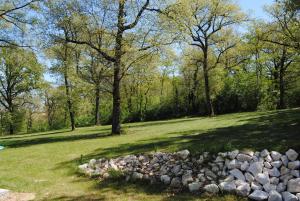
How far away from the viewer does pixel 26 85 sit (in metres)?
47.4

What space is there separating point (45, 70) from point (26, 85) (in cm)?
1796

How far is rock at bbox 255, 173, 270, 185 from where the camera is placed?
28.9 ft

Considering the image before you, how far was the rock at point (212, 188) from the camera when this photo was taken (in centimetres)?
885

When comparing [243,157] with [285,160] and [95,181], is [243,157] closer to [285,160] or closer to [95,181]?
[285,160]

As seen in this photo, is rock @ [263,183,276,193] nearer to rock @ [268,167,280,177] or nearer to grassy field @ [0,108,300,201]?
rock @ [268,167,280,177]

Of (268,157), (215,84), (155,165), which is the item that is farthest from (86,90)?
(215,84)

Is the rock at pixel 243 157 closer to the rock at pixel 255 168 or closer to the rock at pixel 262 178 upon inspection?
the rock at pixel 255 168

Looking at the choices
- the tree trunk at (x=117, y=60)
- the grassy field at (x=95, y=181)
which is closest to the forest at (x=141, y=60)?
the tree trunk at (x=117, y=60)

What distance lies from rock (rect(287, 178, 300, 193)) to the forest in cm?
1147

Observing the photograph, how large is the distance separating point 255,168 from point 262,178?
0.43m

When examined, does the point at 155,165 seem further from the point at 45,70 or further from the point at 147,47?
the point at 45,70

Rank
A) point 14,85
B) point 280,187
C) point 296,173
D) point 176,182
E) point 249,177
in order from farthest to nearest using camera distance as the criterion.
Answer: point 14,85
point 176,182
point 249,177
point 296,173
point 280,187

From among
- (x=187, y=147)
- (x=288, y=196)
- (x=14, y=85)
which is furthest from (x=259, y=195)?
(x=14, y=85)

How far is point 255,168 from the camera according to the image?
9.25m
